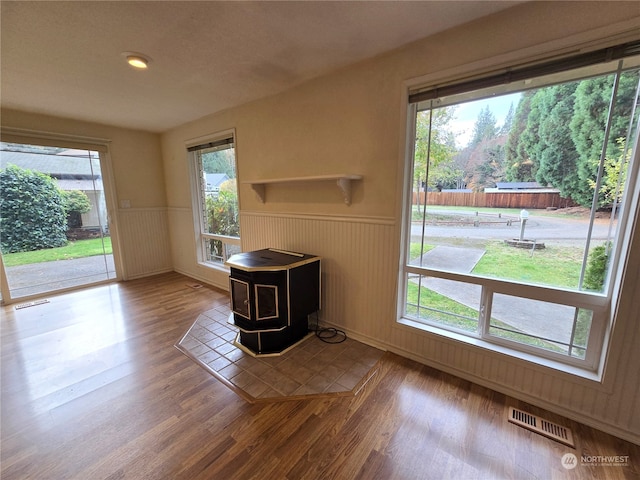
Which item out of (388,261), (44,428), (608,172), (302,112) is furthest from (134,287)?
(608,172)

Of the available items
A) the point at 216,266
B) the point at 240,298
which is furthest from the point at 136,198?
the point at 240,298

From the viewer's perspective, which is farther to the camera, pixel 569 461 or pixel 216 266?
pixel 216 266

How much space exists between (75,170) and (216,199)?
197 centimetres

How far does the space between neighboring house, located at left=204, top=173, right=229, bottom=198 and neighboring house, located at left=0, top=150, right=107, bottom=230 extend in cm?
159

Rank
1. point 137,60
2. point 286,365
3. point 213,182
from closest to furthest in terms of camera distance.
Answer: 1. point 137,60
2. point 286,365
3. point 213,182

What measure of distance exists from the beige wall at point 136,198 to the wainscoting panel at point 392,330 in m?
2.33

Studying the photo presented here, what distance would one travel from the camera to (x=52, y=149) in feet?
11.3

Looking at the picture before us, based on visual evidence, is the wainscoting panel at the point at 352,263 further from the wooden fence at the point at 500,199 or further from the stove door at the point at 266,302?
the stove door at the point at 266,302

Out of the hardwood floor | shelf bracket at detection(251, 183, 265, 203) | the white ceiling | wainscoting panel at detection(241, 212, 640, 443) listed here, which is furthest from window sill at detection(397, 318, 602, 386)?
the white ceiling

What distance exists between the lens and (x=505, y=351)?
174 cm

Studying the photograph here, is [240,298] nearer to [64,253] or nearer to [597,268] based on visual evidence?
[597,268]

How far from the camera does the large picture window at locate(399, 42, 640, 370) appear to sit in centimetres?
141

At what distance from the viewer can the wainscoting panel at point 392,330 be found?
1.43 m

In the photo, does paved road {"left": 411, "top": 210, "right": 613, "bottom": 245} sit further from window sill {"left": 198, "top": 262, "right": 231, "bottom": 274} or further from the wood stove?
window sill {"left": 198, "top": 262, "right": 231, "bottom": 274}
